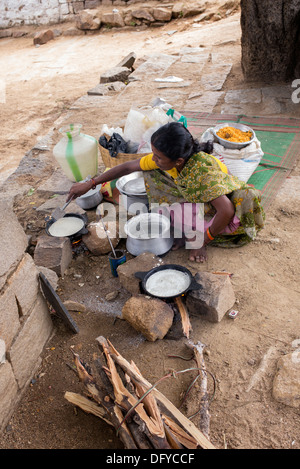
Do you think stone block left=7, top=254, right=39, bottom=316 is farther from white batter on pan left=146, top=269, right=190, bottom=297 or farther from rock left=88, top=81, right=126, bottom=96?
rock left=88, top=81, right=126, bottom=96

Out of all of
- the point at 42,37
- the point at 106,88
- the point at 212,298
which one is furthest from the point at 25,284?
the point at 42,37

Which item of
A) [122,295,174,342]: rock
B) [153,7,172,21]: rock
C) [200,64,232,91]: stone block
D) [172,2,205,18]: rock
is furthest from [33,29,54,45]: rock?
[122,295,174,342]: rock

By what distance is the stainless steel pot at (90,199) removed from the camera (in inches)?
153

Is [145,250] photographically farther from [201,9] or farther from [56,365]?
[201,9]

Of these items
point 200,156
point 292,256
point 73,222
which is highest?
point 200,156

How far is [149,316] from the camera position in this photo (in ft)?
8.11

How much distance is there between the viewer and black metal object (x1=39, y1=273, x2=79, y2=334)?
8.08 ft

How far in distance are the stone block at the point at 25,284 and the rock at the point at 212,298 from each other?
1.02 metres

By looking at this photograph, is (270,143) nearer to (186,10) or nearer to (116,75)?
(116,75)

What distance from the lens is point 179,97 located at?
251 inches

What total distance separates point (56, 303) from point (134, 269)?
25.5 inches

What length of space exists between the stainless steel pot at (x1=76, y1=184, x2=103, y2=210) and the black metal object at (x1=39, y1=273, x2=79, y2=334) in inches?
58.6

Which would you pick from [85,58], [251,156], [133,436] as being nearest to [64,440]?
[133,436]
